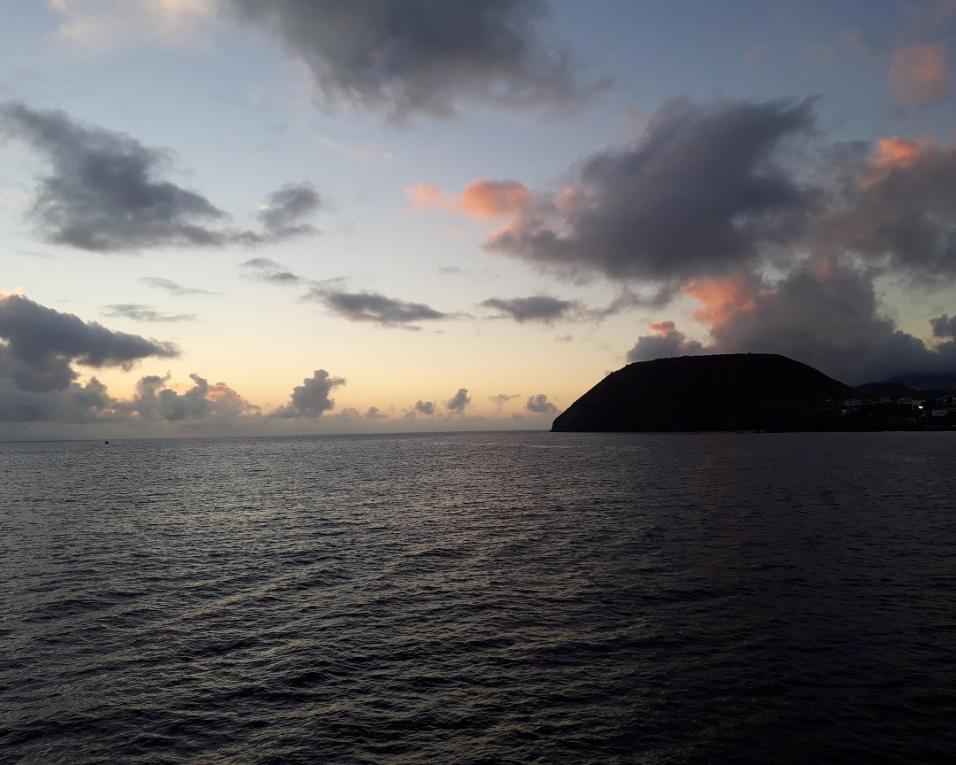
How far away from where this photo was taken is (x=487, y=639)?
1207 inches

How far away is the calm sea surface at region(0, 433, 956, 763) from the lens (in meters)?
20.9

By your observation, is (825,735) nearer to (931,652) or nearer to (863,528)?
(931,652)

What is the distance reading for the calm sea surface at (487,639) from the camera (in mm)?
20891

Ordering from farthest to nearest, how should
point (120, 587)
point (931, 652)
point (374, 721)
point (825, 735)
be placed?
1. point (120, 587)
2. point (931, 652)
3. point (374, 721)
4. point (825, 735)

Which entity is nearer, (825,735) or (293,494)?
(825,735)

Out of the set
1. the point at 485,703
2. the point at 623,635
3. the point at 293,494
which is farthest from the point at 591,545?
the point at 293,494

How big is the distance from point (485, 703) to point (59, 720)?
1716cm

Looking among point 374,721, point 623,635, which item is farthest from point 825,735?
point 374,721

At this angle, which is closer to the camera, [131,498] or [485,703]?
[485,703]

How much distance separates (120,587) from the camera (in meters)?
42.5

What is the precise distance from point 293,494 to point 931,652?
9304cm

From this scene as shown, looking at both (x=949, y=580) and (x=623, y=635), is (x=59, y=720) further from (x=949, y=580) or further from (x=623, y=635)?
(x=949, y=580)

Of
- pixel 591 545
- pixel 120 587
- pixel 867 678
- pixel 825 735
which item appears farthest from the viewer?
pixel 591 545

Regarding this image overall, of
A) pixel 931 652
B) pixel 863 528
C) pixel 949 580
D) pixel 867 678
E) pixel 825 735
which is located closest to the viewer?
pixel 825 735
